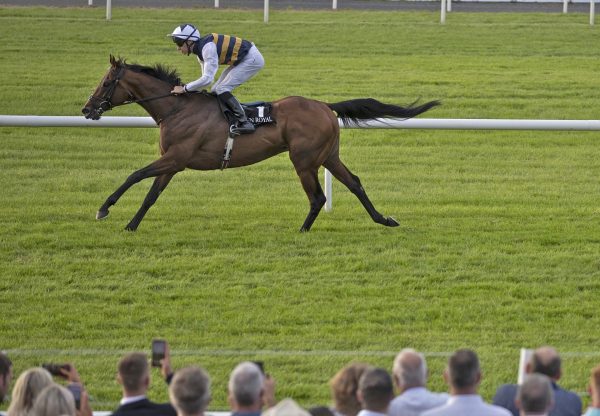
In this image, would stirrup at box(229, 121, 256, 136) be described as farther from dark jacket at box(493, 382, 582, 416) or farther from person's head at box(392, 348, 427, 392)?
person's head at box(392, 348, 427, 392)

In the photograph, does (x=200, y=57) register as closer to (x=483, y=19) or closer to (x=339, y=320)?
(x=339, y=320)

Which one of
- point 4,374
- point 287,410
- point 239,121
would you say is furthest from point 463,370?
point 239,121

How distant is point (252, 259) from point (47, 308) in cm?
170

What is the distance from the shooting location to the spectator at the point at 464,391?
15.4 feet

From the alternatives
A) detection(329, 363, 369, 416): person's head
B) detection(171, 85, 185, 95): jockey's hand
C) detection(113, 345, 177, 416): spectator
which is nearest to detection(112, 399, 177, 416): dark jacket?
detection(113, 345, 177, 416): spectator

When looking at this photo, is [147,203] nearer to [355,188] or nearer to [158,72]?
[158,72]

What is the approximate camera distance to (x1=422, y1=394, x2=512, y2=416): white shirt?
467 centimetres

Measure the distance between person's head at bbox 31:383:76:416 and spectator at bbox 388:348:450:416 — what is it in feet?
3.88

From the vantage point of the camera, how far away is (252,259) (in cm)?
932

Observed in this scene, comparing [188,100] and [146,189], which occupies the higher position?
[188,100]

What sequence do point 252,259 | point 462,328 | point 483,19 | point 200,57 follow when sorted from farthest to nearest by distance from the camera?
point 483,19
point 200,57
point 252,259
point 462,328

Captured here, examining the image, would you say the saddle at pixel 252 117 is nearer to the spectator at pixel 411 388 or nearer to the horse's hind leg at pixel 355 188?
the horse's hind leg at pixel 355 188

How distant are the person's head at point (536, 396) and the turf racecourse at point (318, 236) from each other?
2129 millimetres

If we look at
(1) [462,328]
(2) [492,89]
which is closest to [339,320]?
(1) [462,328]
